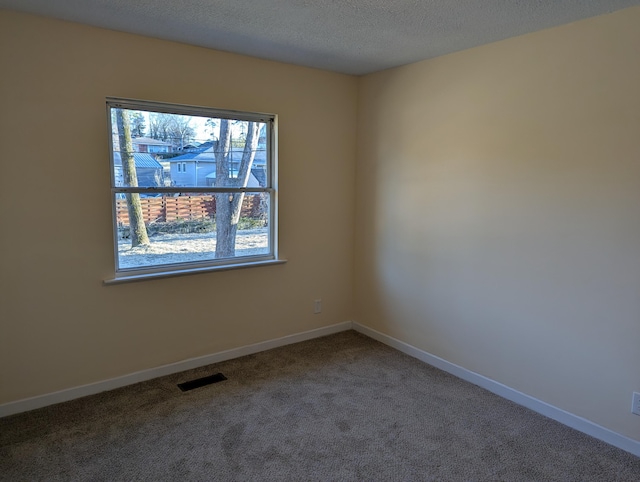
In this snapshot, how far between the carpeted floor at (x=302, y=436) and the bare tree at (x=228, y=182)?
3.36ft

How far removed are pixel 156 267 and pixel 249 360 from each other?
104 cm

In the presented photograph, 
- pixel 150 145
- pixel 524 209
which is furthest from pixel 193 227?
pixel 524 209

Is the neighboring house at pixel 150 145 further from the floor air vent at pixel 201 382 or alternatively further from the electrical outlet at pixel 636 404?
the electrical outlet at pixel 636 404

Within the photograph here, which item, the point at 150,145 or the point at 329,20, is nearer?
the point at 329,20

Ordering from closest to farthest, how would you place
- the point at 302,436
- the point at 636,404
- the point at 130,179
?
the point at 636,404
the point at 302,436
the point at 130,179

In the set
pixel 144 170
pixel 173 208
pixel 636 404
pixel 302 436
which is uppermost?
pixel 144 170

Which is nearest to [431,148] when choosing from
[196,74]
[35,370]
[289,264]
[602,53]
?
[602,53]

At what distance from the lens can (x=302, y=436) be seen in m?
2.41

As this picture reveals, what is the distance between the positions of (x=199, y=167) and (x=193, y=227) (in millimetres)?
454

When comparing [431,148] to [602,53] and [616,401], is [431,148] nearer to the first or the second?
[602,53]

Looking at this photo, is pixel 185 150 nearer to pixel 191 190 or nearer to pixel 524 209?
pixel 191 190

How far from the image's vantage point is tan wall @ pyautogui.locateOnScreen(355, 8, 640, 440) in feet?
7.51

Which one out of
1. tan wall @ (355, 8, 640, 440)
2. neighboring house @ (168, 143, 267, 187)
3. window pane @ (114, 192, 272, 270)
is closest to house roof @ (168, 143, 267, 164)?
neighboring house @ (168, 143, 267, 187)

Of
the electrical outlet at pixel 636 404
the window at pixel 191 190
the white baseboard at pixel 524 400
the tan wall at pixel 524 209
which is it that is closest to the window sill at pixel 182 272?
the window at pixel 191 190
